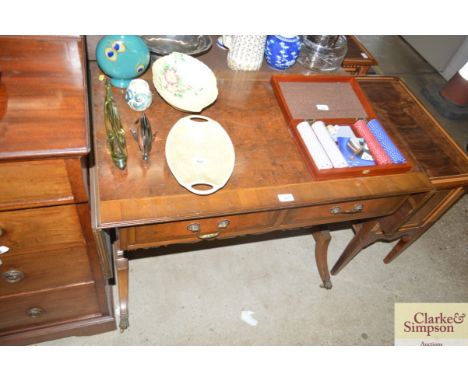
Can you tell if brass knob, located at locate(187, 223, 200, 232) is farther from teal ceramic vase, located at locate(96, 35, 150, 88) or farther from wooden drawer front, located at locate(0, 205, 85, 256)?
teal ceramic vase, located at locate(96, 35, 150, 88)

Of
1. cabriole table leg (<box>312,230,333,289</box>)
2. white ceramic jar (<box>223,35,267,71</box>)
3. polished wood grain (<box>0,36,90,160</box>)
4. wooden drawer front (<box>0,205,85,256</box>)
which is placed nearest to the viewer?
polished wood grain (<box>0,36,90,160</box>)

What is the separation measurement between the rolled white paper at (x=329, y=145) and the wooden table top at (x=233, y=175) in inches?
3.2

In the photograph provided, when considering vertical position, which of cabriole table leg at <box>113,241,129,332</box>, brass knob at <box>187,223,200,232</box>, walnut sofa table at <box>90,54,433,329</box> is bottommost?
cabriole table leg at <box>113,241,129,332</box>

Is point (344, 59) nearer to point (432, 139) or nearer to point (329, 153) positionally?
point (432, 139)

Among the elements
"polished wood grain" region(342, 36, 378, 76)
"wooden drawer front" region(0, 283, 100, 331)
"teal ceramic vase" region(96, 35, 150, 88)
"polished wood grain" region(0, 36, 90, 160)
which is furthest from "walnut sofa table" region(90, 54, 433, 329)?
"polished wood grain" region(342, 36, 378, 76)

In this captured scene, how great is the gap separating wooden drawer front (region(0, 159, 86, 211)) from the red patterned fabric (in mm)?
1255

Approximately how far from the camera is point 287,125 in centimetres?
181

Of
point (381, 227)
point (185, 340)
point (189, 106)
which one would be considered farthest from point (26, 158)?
point (381, 227)

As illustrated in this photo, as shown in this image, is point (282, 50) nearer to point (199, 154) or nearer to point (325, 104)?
point (325, 104)

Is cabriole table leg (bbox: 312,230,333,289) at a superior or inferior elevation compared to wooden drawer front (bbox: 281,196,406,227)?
inferior

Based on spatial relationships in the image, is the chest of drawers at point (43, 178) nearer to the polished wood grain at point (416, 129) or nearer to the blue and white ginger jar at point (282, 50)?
the blue and white ginger jar at point (282, 50)

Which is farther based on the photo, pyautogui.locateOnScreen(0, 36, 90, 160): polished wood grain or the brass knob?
the brass knob

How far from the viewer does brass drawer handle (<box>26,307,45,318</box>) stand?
172 cm

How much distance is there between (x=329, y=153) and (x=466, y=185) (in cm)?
90
